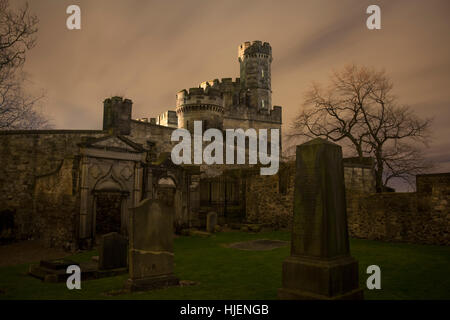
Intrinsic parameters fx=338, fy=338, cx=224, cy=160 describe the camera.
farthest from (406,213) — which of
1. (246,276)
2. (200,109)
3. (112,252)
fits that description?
(200,109)

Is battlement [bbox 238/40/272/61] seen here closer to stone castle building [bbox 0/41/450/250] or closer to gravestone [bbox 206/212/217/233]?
stone castle building [bbox 0/41/450/250]

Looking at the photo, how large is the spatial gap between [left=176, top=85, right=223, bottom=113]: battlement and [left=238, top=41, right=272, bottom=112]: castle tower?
17448mm

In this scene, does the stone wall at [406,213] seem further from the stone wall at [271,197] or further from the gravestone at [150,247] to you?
the gravestone at [150,247]

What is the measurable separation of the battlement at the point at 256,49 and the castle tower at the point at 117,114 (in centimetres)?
3733

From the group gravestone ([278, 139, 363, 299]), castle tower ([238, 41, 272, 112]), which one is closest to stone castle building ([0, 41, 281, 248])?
gravestone ([278, 139, 363, 299])

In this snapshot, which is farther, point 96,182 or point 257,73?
point 257,73

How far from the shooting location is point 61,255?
1229cm

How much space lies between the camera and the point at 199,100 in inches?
1563

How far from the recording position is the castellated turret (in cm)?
3944

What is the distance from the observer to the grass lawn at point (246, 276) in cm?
605

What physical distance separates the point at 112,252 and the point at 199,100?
32.5m

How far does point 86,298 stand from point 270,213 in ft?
47.8

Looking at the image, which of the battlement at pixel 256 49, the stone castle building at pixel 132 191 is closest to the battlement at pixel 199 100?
→ the stone castle building at pixel 132 191

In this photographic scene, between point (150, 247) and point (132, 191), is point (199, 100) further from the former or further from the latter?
point (150, 247)
